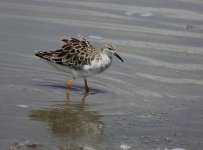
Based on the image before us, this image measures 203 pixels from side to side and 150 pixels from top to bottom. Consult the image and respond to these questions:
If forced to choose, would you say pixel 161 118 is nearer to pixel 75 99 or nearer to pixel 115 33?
pixel 75 99

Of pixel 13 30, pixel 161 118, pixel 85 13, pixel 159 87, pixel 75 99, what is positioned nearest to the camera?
pixel 161 118

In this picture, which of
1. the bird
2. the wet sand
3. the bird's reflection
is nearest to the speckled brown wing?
the bird

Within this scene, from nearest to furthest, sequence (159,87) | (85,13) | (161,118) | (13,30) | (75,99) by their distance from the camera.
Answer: (161,118) < (75,99) < (159,87) < (13,30) < (85,13)

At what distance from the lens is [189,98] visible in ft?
37.9

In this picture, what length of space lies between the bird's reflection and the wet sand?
0.02 meters

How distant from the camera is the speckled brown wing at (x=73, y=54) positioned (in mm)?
12094

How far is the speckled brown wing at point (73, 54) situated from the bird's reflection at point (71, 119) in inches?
49.6

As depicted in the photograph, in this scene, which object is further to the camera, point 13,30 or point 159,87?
point 13,30

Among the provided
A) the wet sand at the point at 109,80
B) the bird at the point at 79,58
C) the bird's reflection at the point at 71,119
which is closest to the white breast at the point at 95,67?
the bird at the point at 79,58

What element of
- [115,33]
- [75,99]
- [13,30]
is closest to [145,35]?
[115,33]

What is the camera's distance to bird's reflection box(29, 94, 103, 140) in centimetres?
933

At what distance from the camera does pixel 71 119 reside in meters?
10.0

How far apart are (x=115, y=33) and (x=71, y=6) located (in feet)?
7.10

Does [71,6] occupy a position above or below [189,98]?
above
